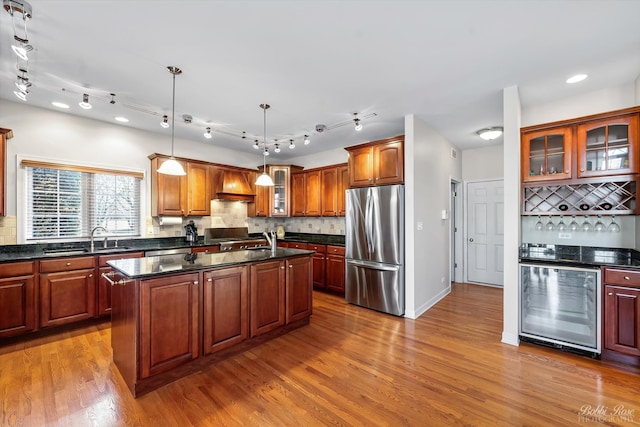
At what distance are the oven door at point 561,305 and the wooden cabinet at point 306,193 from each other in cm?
361

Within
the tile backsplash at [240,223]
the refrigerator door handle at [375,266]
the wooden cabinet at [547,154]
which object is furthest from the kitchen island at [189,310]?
the wooden cabinet at [547,154]

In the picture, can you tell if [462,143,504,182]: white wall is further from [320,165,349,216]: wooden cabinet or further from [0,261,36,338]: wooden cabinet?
[0,261,36,338]: wooden cabinet

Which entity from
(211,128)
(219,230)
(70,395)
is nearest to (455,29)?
(211,128)

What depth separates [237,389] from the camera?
2.21m

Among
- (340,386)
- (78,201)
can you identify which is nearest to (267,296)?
(340,386)

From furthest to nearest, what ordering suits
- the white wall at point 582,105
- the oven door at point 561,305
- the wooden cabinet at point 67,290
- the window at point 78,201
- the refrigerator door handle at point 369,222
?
1. the refrigerator door handle at point 369,222
2. the window at point 78,201
3. the wooden cabinet at point 67,290
4. the white wall at point 582,105
5. the oven door at point 561,305

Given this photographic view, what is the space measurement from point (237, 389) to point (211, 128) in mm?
3730

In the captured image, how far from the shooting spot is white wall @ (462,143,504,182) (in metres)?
5.27

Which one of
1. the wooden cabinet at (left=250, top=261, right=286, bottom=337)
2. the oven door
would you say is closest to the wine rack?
the oven door

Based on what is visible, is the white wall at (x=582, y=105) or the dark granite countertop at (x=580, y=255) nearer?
the dark granite countertop at (x=580, y=255)

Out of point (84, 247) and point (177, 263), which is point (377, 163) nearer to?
point (177, 263)

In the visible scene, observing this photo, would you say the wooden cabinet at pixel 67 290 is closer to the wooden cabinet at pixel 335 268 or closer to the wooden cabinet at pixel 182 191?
the wooden cabinet at pixel 182 191

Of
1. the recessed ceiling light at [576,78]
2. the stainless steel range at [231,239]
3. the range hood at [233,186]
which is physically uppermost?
the recessed ceiling light at [576,78]

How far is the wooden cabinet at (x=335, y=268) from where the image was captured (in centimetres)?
489
